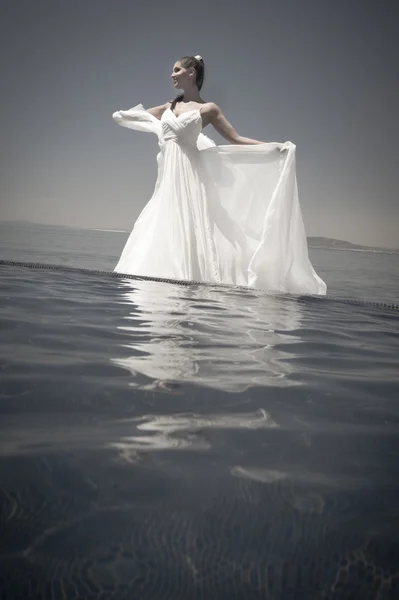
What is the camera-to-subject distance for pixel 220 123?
4098 millimetres

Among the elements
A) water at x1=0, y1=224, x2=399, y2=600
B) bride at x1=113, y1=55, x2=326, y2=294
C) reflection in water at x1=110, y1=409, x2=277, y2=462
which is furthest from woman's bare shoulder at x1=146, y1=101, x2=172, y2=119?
Answer: reflection in water at x1=110, y1=409, x2=277, y2=462

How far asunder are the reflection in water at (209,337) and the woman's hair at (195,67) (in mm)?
1950

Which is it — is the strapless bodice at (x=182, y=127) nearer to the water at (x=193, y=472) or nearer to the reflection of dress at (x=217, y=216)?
the reflection of dress at (x=217, y=216)

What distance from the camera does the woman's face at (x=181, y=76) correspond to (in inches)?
161

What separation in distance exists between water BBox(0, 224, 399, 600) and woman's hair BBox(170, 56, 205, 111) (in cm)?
320

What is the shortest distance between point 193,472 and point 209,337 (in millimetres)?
1012

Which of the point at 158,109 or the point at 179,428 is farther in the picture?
the point at 158,109

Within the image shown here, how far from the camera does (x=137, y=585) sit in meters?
0.47

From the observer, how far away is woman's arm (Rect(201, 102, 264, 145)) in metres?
4.02

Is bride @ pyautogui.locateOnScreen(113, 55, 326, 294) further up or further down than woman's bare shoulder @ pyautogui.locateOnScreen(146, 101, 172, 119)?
further down

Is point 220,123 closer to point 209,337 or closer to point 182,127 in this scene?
point 182,127

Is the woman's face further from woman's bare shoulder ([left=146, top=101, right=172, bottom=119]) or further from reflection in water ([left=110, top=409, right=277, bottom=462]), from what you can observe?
reflection in water ([left=110, top=409, right=277, bottom=462])

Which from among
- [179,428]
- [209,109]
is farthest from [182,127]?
[179,428]

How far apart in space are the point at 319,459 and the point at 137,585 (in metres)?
0.38
